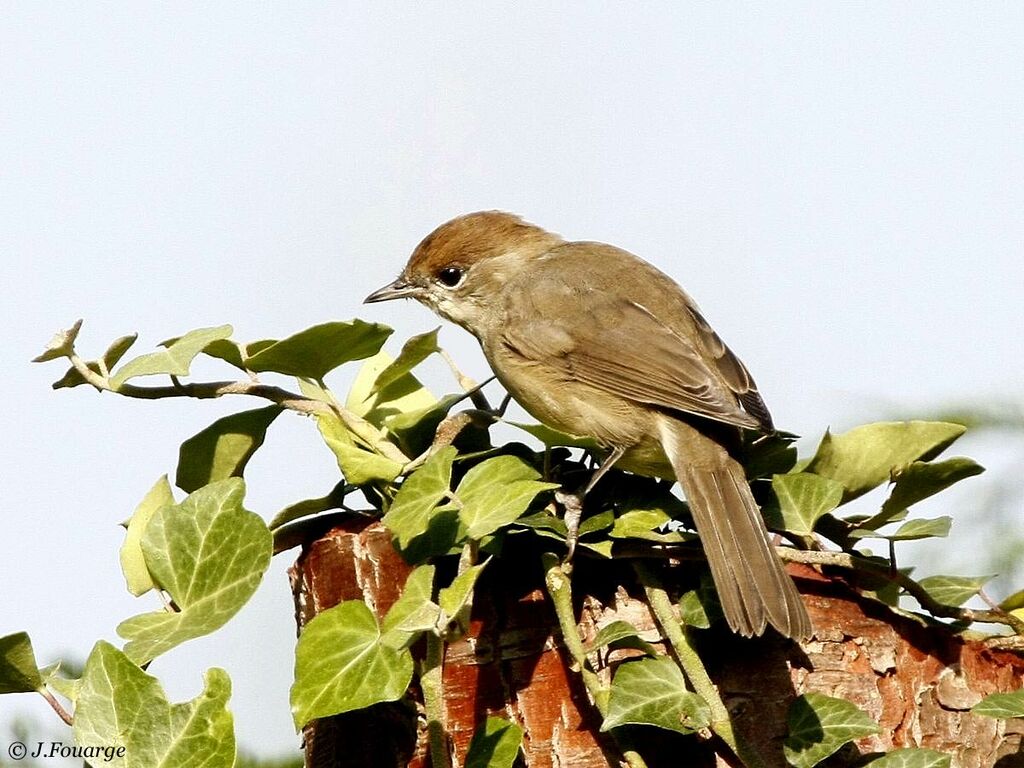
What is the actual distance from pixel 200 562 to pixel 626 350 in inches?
79.8

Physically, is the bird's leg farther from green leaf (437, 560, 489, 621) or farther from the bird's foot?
green leaf (437, 560, 489, 621)

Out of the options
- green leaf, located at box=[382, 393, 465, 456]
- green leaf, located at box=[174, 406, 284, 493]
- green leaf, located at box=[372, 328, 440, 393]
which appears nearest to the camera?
green leaf, located at box=[174, 406, 284, 493]

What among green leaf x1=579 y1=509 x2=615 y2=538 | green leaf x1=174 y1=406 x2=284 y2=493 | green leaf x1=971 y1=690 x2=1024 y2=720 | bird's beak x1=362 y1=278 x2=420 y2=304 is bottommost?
green leaf x1=971 y1=690 x2=1024 y2=720

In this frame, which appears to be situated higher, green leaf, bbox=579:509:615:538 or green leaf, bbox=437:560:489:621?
green leaf, bbox=579:509:615:538

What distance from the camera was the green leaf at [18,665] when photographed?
2242 millimetres

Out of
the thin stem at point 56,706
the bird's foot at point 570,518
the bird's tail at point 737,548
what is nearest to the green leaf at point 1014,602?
the bird's tail at point 737,548

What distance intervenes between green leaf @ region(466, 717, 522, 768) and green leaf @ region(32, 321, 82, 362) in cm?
121

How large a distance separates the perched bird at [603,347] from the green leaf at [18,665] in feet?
4.78

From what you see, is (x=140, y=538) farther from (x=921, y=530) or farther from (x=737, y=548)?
(x=921, y=530)

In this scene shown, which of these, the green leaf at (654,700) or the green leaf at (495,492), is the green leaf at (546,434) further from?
the green leaf at (654,700)

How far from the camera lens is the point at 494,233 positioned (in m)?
4.75

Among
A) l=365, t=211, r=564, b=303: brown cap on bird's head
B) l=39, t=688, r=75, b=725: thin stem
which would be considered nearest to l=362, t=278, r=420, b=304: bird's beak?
l=365, t=211, r=564, b=303: brown cap on bird's head

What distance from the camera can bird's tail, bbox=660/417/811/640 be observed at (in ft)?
8.00

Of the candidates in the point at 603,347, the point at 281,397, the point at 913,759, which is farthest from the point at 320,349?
the point at 913,759
